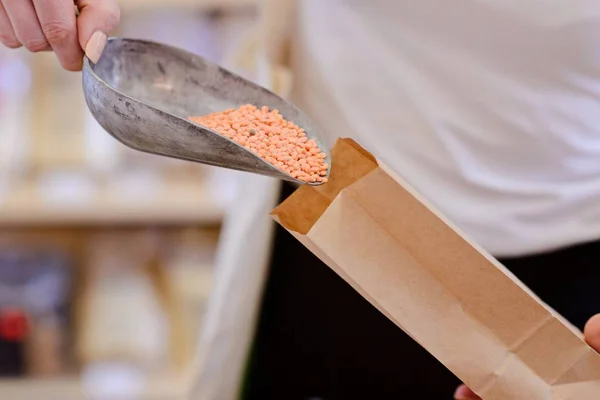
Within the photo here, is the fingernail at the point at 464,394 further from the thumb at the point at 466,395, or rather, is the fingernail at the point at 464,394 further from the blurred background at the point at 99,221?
the blurred background at the point at 99,221

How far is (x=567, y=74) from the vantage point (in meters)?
0.75

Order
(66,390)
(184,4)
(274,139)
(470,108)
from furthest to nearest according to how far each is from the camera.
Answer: (66,390) → (184,4) → (470,108) → (274,139)

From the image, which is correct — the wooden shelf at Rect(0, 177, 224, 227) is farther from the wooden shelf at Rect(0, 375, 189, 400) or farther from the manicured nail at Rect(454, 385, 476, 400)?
the manicured nail at Rect(454, 385, 476, 400)

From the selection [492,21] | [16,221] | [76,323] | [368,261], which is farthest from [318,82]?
[76,323]

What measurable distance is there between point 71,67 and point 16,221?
0.96 meters

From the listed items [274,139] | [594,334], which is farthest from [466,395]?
[274,139]

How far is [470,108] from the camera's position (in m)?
0.79

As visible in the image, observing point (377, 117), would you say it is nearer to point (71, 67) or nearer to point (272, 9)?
point (272, 9)

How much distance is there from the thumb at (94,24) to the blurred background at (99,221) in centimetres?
88

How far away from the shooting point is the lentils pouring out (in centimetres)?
55

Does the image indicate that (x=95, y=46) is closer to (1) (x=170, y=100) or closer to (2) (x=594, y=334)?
(1) (x=170, y=100)

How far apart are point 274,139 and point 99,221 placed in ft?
3.48

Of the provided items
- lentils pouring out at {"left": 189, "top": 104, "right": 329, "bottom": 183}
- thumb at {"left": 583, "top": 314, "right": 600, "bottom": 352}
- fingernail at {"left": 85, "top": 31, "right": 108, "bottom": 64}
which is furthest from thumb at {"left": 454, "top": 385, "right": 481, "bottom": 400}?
fingernail at {"left": 85, "top": 31, "right": 108, "bottom": 64}

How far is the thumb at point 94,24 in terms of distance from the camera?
0.59m
